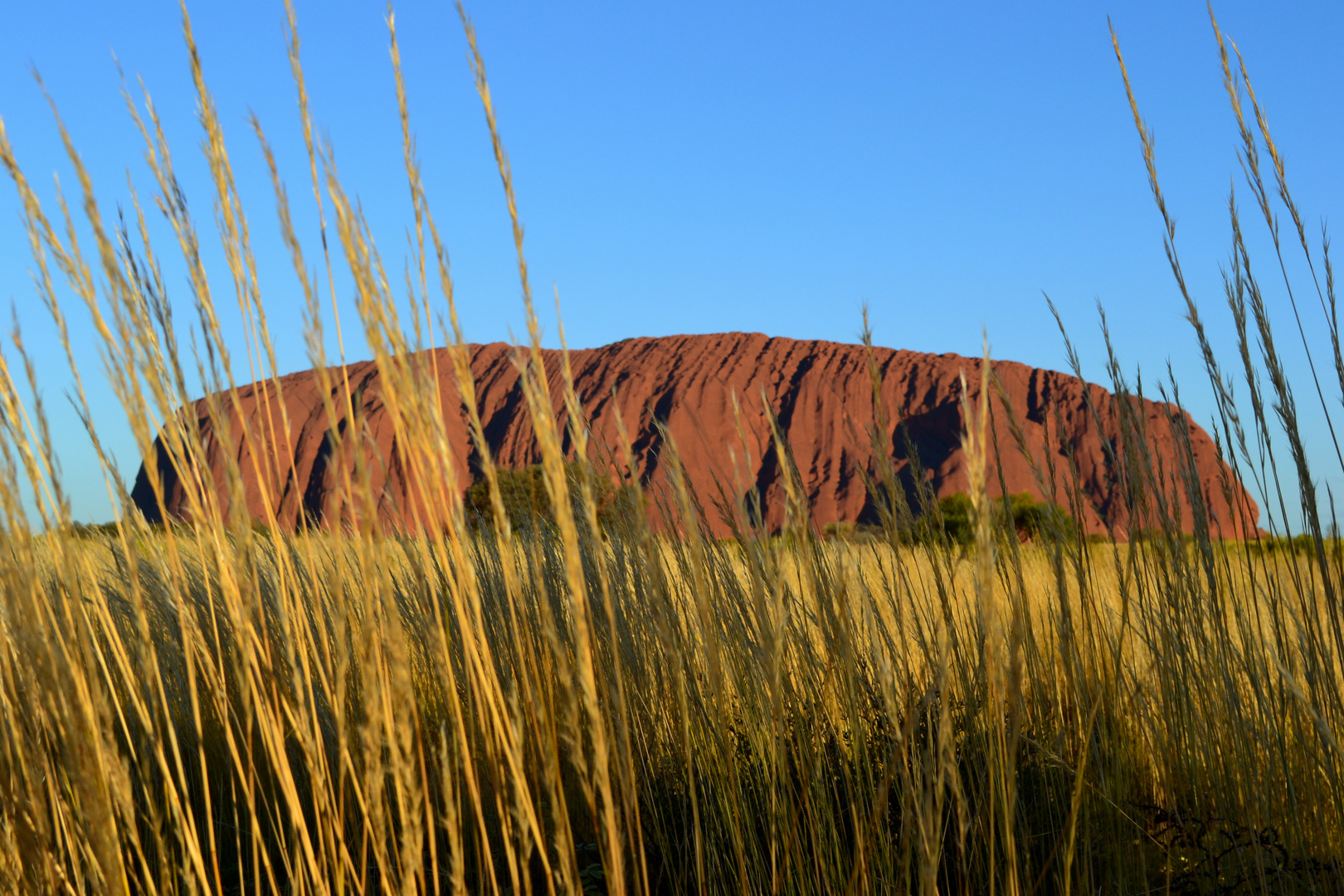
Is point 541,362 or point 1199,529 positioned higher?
point 541,362

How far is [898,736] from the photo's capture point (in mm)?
892

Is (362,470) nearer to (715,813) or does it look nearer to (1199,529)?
(715,813)

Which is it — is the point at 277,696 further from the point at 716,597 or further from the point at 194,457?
the point at 716,597

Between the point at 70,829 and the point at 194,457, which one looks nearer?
the point at 194,457

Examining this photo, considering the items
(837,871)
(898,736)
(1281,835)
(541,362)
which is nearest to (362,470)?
(541,362)

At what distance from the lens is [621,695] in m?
0.88

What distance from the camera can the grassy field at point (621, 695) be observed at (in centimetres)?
91

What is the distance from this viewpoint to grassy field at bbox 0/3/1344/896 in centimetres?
91

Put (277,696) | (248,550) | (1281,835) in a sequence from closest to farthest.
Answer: (248,550), (277,696), (1281,835)

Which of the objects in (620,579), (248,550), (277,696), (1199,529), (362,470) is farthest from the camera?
(620,579)

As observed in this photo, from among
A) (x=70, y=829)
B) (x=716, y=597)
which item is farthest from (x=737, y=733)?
(x=70, y=829)

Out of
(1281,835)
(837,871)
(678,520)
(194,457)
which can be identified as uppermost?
(194,457)

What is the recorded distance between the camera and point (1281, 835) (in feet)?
5.40

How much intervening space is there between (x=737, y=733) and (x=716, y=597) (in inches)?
15.4
